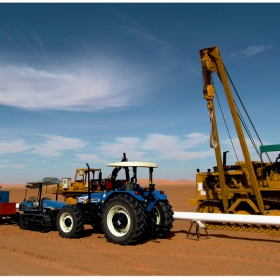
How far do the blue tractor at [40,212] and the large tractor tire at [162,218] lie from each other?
3.29 meters

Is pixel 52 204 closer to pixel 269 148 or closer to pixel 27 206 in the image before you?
pixel 27 206

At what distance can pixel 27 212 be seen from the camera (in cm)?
1231

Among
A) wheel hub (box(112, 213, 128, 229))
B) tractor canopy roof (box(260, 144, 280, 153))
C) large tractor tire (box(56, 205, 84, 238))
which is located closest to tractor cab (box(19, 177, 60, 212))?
large tractor tire (box(56, 205, 84, 238))

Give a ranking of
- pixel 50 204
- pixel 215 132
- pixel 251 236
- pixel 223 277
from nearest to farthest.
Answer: pixel 223 277, pixel 251 236, pixel 50 204, pixel 215 132

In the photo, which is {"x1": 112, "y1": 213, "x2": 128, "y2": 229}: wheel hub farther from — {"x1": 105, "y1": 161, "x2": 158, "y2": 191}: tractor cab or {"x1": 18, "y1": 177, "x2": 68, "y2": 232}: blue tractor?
{"x1": 18, "y1": 177, "x2": 68, "y2": 232}: blue tractor

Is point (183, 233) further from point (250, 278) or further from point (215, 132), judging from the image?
point (250, 278)

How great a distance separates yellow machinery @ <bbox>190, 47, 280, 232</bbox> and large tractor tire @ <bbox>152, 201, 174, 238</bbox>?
303 cm

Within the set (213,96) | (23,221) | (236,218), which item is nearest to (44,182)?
(23,221)

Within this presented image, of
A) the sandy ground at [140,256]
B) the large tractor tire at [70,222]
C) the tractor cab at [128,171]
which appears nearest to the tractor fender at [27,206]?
the sandy ground at [140,256]

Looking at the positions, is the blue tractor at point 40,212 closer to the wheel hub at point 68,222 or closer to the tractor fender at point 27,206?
the tractor fender at point 27,206

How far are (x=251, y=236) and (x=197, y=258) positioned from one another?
433 cm

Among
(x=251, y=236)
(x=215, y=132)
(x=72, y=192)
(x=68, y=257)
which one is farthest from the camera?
(x=72, y=192)

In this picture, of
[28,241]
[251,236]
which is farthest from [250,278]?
[28,241]

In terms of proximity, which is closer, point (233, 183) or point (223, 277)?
point (223, 277)
